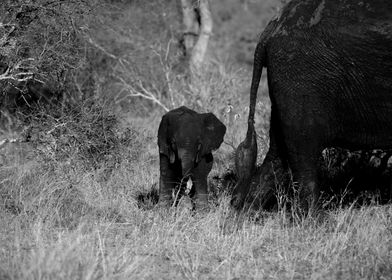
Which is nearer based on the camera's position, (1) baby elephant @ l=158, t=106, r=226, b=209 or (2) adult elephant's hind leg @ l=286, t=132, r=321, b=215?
(2) adult elephant's hind leg @ l=286, t=132, r=321, b=215

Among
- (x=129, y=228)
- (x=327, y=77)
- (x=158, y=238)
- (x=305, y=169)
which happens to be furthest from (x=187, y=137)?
(x=327, y=77)

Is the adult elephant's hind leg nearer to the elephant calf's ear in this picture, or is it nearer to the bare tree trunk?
the elephant calf's ear

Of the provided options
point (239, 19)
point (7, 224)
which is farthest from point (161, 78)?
point (239, 19)

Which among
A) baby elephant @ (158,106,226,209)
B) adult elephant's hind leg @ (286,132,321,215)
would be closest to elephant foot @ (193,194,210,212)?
baby elephant @ (158,106,226,209)

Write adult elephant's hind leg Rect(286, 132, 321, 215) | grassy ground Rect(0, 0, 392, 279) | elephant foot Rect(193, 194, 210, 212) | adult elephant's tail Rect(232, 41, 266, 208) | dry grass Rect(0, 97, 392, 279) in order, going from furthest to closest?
elephant foot Rect(193, 194, 210, 212) → adult elephant's tail Rect(232, 41, 266, 208) → adult elephant's hind leg Rect(286, 132, 321, 215) → grassy ground Rect(0, 0, 392, 279) → dry grass Rect(0, 97, 392, 279)

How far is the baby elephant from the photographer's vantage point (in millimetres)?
7207

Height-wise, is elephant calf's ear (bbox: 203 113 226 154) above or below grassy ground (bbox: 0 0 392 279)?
above

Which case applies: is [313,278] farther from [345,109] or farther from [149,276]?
[345,109]

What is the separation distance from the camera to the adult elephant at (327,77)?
5.86 m

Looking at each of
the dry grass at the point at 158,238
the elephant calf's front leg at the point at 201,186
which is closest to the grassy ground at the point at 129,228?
the dry grass at the point at 158,238

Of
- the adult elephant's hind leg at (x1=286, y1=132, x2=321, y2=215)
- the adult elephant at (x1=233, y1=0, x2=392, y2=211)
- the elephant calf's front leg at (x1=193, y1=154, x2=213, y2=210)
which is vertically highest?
the adult elephant at (x1=233, y1=0, x2=392, y2=211)

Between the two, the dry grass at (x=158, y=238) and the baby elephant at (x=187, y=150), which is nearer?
the dry grass at (x=158, y=238)

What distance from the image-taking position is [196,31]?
14.3 meters

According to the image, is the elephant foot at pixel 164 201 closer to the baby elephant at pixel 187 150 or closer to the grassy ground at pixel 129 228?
the baby elephant at pixel 187 150
